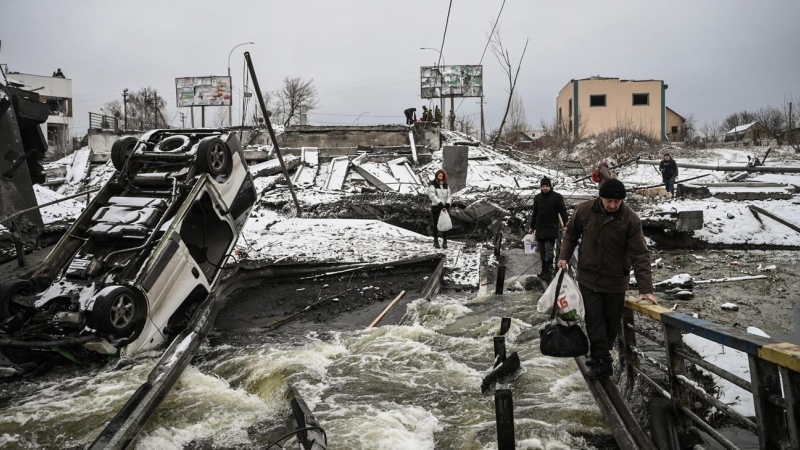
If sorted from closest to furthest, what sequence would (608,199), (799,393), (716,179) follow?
(799,393) < (608,199) < (716,179)

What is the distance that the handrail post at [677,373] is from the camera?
398 cm

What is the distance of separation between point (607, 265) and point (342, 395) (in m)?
2.82

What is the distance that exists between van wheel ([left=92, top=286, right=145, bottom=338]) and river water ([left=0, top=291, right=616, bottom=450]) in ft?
1.67

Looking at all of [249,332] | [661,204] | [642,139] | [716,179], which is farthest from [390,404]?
[642,139]

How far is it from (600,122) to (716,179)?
2472 centimetres

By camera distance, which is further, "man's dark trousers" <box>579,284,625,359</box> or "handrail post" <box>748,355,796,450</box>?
"man's dark trousers" <box>579,284,625,359</box>

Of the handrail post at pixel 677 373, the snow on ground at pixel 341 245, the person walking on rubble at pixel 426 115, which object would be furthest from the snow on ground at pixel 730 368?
the person walking on rubble at pixel 426 115

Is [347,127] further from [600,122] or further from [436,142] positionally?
[600,122]

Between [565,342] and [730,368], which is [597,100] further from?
[565,342]

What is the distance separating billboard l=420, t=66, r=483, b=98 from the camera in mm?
36719

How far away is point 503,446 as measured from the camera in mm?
3906

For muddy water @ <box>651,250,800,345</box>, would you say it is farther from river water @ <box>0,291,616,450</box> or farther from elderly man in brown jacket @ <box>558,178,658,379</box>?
elderly man in brown jacket @ <box>558,178,658,379</box>

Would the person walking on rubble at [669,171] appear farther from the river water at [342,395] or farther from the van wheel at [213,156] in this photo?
the van wheel at [213,156]

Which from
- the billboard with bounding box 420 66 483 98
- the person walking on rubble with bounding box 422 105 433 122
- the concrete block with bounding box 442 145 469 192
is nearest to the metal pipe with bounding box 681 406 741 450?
the concrete block with bounding box 442 145 469 192
